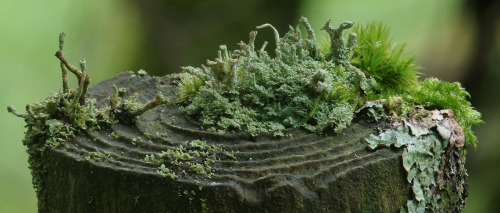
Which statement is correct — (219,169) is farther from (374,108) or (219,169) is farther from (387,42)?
(387,42)

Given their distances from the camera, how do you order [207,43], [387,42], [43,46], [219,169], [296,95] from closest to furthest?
[219,169] → [296,95] → [387,42] → [207,43] → [43,46]

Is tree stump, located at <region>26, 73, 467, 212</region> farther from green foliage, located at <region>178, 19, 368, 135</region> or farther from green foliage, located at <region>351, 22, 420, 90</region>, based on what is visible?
green foliage, located at <region>351, 22, 420, 90</region>

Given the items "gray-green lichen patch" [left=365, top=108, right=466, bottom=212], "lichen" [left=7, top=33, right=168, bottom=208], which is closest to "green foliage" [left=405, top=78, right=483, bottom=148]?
"gray-green lichen patch" [left=365, top=108, right=466, bottom=212]

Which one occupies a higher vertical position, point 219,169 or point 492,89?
point 492,89

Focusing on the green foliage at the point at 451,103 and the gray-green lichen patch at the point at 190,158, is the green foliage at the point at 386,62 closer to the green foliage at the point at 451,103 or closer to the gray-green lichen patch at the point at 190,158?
the green foliage at the point at 451,103

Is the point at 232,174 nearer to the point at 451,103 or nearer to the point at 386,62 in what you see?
the point at 386,62

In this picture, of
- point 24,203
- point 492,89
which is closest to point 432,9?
point 492,89
